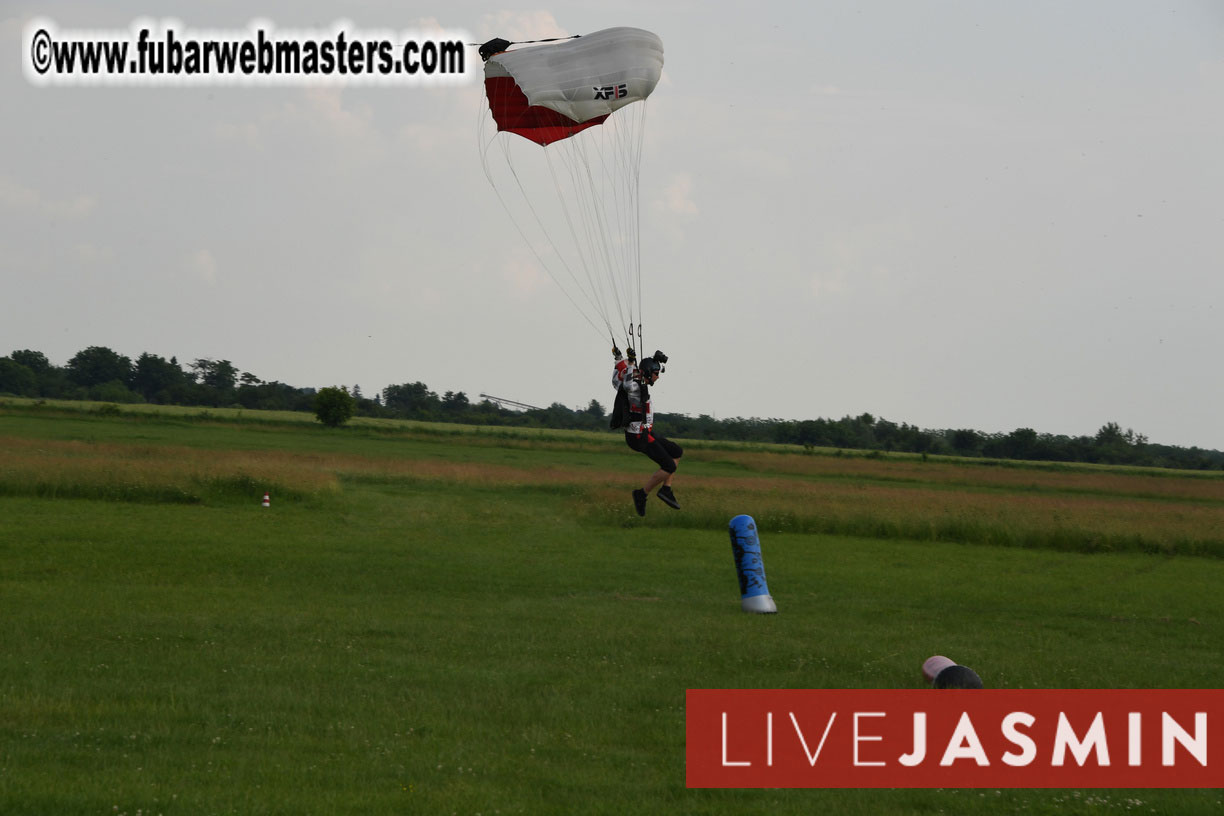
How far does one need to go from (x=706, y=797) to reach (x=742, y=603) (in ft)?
31.0

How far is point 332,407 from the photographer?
3342 inches

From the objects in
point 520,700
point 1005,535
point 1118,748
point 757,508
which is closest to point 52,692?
point 520,700

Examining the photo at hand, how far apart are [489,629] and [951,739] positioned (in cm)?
708

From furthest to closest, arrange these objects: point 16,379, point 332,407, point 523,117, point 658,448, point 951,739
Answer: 1. point 16,379
2. point 332,407
3. point 523,117
4. point 658,448
5. point 951,739

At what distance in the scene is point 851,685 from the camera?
11.6 metres

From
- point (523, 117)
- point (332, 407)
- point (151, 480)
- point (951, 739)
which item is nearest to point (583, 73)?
point (523, 117)

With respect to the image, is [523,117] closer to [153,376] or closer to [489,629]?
[489,629]

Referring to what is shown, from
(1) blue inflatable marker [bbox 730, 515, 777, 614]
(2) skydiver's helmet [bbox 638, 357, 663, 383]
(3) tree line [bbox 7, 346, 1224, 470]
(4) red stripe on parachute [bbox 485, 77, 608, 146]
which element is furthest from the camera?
(3) tree line [bbox 7, 346, 1224, 470]

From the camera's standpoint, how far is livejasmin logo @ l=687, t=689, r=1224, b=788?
8.80 m

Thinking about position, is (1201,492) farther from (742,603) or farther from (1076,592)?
(742,603)

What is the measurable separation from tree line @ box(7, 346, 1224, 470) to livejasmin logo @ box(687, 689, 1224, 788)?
8626 cm

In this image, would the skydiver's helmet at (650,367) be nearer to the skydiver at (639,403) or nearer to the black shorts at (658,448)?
the skydiver at (639,403)

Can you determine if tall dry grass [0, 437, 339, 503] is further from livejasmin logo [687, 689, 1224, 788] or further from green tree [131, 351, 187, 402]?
green tree [131, 351, 187, 402]

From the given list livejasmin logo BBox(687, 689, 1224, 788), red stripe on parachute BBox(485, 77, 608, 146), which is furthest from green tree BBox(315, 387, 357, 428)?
livejasmin logo BBox(687, 689, 1224, 788)
